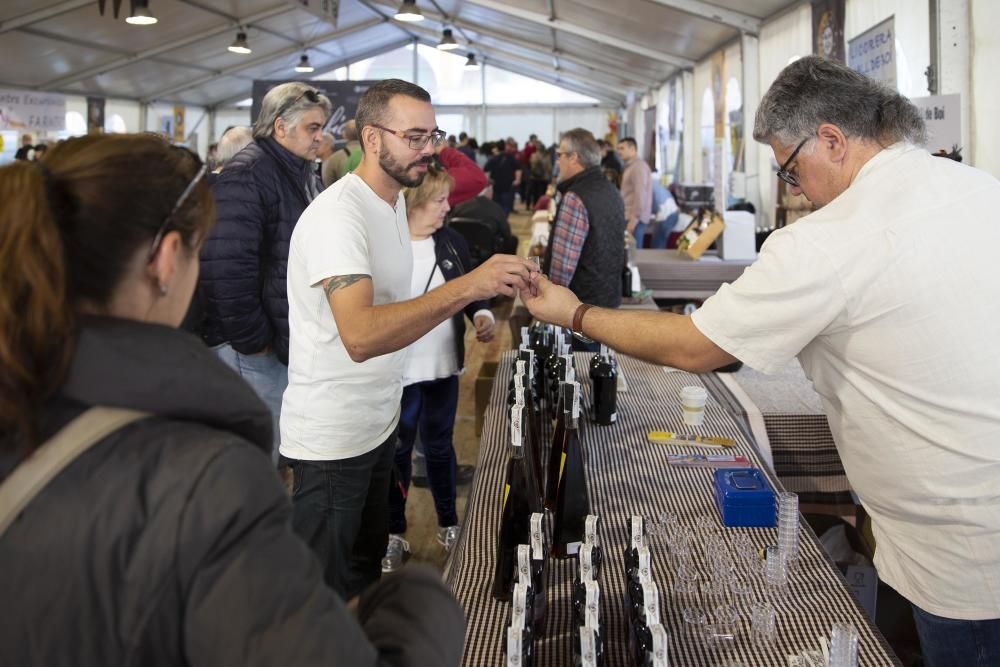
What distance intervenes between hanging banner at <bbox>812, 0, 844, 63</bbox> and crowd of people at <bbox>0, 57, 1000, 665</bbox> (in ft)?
16.1

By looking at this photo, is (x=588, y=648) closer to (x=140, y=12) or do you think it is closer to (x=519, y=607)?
(x=519, y=607)

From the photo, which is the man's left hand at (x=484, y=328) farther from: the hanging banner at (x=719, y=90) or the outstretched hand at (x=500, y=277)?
the hanging banner at (x=719, y=90)

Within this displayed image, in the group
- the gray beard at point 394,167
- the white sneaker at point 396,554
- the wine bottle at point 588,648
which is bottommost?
the white sneaker at point 396,554

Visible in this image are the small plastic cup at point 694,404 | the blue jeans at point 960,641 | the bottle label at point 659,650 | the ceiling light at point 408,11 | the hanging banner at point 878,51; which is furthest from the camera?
the ceiling light at point 408,11

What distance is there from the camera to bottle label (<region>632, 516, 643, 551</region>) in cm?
139

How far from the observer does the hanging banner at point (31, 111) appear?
10875 millimetres

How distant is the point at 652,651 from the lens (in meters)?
1.10

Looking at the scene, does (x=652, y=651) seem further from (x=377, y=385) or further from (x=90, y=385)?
(x=377, y=385)

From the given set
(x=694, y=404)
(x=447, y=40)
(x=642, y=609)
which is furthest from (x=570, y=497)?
(x=447, y=40)

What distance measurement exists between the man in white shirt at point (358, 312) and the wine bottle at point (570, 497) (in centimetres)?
35

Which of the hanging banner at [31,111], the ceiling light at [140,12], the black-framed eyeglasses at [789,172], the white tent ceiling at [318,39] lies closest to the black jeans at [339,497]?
the black-framed eyeglasses at [789,172]

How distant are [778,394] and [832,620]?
1.69 m

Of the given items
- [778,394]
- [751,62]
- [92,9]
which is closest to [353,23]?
[92,9]

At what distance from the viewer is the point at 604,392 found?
251 cm
